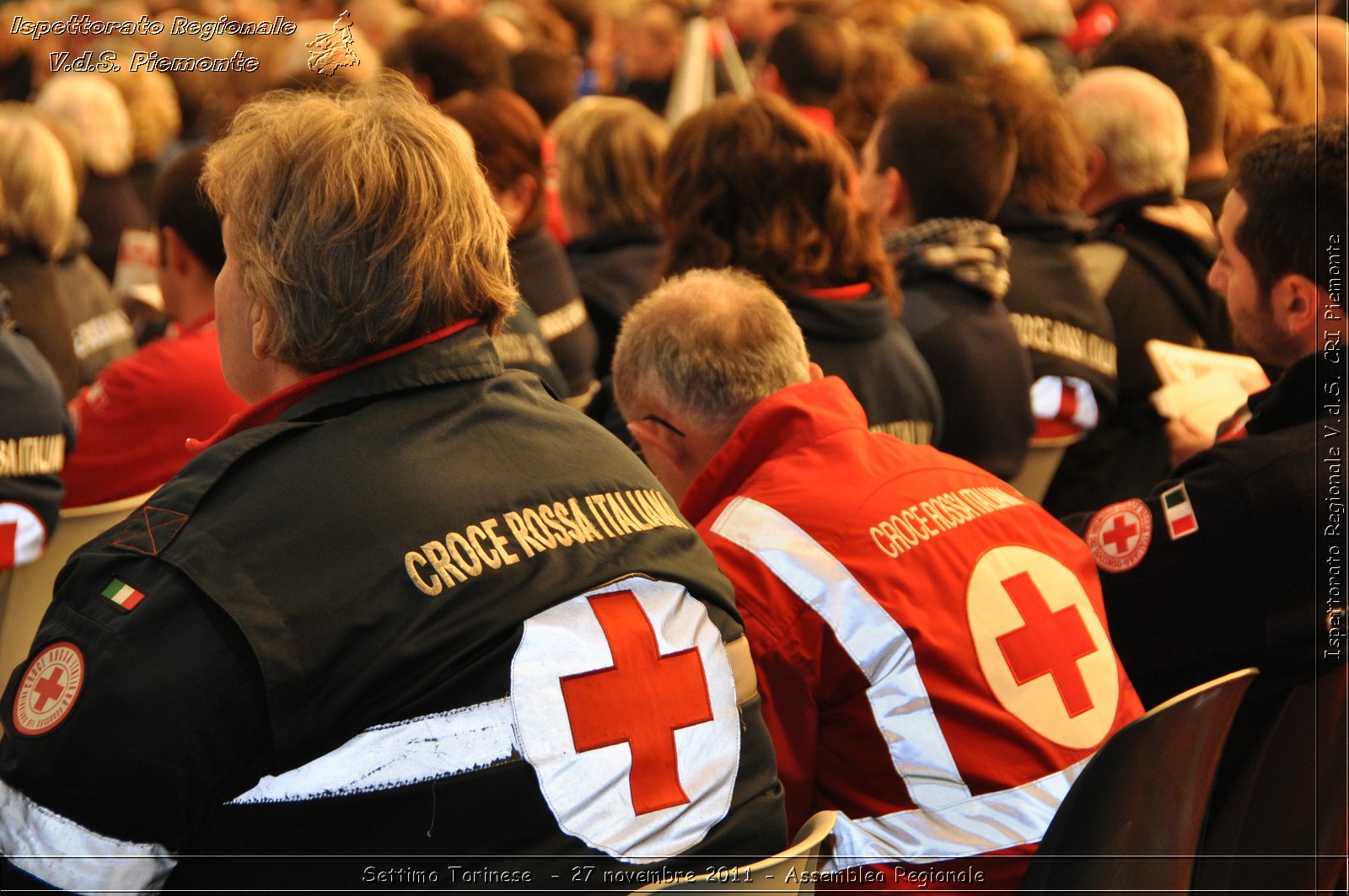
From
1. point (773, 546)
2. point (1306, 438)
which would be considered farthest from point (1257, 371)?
point (773, 546)

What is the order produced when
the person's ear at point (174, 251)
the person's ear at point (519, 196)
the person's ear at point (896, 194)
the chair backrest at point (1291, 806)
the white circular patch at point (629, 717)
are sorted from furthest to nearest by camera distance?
the person's ear at point (519, 196) < the person's ear at point (896, 194) < the person's ear at point (174, 251) < the chair backrest at point (1291, 806) < the white circular patch at point (629, 717)

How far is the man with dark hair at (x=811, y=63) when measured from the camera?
500 centimetres

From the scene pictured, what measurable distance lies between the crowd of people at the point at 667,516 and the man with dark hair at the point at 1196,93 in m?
0.52

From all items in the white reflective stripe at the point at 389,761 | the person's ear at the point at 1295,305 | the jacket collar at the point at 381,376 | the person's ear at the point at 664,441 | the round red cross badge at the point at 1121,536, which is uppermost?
the jacket collar at the point at 381,376

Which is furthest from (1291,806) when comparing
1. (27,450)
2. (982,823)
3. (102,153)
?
(102,153)

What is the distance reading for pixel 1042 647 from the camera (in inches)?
64.3

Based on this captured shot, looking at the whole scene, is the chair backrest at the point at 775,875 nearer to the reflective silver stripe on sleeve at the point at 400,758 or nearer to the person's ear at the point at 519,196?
the reflective silver stripe on sleeve at the point at 400,758

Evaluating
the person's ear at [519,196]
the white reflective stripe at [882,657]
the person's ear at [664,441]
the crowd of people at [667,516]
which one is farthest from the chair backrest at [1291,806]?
the person's ear at [519,196]

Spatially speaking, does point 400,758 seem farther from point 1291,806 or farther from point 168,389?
point 168,389

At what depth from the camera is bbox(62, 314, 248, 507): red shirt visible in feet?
8.47

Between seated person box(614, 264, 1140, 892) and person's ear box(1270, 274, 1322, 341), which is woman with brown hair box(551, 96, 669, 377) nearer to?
person's ear box(1270, 274, 1322, 341)

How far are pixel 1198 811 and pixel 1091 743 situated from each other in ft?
0.49

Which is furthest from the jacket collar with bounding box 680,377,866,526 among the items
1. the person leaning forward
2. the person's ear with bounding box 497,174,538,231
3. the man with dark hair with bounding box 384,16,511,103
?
the man with dark hair with bounding box 384,16,511,103

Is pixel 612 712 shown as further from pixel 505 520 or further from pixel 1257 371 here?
pixel 1257 371
